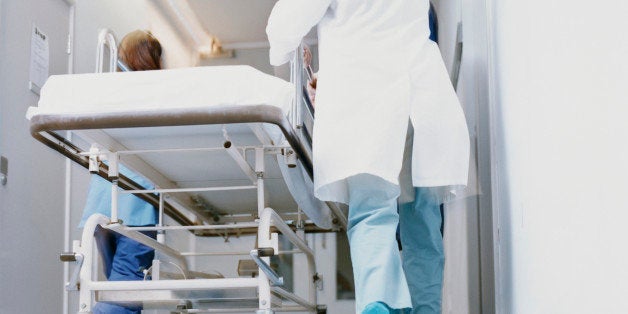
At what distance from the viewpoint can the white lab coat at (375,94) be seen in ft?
8.36

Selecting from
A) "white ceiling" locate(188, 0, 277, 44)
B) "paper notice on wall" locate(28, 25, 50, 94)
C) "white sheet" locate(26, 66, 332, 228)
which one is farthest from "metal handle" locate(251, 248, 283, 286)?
"white ceiling" locate(188, 0, 277, 44)

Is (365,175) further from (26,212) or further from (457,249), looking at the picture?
(26,212)

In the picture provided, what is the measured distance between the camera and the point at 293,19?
2.69 meters

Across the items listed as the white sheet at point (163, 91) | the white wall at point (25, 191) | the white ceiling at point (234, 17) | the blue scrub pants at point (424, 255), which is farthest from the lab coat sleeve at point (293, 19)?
the white ceiling at point (234, 17)

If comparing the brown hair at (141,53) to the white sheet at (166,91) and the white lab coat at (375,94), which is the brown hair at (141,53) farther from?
the white sheet at (166,91)

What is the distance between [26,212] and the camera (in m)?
3.88

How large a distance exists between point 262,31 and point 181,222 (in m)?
3.00

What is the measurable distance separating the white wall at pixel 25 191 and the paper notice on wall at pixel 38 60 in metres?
0.03

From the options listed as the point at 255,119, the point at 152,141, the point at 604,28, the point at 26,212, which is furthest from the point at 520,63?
the point at 26,212

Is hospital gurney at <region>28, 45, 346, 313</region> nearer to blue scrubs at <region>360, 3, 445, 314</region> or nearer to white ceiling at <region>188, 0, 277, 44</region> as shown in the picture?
blue scrubs at <region>360, 3, 445, 314</region>

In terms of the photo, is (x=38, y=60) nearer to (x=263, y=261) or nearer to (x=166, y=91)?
(x=166, y=91)

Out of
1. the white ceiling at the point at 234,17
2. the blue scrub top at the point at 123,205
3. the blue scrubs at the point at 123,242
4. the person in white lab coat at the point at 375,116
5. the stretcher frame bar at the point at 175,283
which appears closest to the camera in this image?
the person in white lab coat at the point at 375,116

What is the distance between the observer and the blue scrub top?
344 centimetres

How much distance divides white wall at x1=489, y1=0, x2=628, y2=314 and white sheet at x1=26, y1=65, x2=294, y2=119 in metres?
0.68
